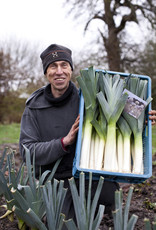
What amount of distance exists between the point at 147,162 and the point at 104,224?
0.79 m

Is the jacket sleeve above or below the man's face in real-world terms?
below

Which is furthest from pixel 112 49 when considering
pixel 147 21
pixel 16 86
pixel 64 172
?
pixel 64 172

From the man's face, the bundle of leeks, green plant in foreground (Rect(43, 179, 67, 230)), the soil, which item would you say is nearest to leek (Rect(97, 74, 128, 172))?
the bundle of leeks

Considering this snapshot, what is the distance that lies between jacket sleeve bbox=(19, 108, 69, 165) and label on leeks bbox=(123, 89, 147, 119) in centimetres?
57

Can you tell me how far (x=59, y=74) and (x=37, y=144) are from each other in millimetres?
601

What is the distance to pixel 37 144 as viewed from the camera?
2.02 meters

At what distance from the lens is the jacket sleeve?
1.94 m

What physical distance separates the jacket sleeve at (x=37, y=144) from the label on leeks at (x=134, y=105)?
1.88ft

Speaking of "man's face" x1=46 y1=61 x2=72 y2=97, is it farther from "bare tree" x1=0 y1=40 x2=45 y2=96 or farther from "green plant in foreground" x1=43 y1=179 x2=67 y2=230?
"bare tree" x1=0 y1=40 x2=45 y2=96

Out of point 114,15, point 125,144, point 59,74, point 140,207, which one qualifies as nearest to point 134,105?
point 125,144

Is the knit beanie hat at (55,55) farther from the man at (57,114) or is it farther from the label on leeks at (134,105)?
the label on leeks at (134,105)

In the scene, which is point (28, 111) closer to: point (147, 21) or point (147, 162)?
point (147, 162)

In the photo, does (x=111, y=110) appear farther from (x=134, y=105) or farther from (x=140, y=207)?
(x=140, y=207)

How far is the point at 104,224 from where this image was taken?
2.10 m
